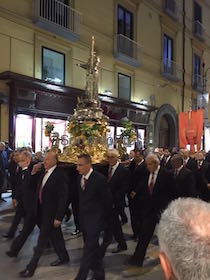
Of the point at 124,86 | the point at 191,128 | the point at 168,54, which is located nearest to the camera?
the point at 191,128

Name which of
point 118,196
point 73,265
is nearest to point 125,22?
point 118,196

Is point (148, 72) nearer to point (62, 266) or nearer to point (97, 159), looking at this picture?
point (97, 159)

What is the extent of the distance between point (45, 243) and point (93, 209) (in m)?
0.97

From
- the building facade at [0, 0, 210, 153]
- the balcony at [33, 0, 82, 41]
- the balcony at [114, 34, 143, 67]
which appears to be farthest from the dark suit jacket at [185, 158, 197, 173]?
the balcony at [114, 34, 143, 67]

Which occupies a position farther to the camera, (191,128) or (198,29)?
(198,29)

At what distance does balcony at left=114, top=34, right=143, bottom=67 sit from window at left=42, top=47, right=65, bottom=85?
149 inches

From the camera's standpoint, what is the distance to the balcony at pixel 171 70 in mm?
22792

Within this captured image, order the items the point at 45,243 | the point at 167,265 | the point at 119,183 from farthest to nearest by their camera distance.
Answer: the point at 119,183 → the point at 45,243 → the point at 167,265

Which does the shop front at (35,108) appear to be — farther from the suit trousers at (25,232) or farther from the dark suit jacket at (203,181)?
the suit trousers at (25,232)

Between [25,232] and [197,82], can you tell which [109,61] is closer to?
[197,82]

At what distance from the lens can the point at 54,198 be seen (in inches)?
222

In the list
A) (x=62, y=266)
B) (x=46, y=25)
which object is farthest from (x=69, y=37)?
(x=62, y=266)

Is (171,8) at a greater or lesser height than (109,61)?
greater

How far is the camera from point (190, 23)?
2648 cm
